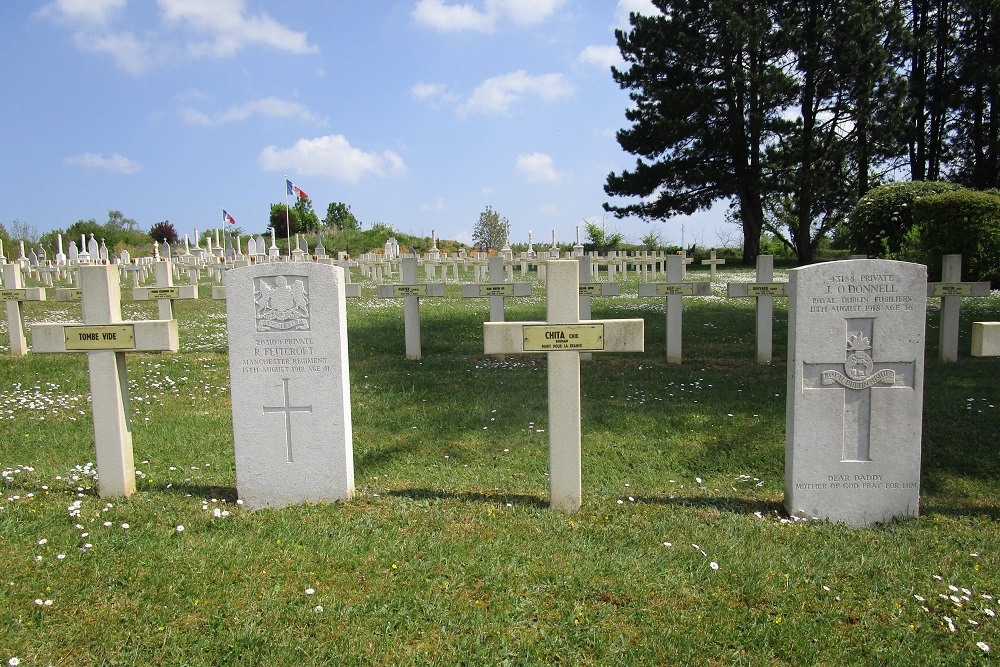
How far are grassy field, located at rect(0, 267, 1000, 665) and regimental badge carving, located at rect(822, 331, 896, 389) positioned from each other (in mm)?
891

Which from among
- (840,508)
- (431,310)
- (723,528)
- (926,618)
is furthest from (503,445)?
(431,310)

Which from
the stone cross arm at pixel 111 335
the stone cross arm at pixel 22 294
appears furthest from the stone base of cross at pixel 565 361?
the stone cross arm at pixel 22 294

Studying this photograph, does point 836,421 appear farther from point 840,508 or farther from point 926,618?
point 926,618

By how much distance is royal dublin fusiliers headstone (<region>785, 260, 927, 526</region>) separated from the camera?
4137 millimetres

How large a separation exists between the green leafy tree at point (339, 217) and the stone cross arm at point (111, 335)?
4582cm

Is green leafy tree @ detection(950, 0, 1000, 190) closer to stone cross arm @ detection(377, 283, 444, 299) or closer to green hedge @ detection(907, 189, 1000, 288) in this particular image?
green hedge @ detection(907, 189, 1000, 288)

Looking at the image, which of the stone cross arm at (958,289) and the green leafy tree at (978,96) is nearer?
the stone cross arm at (958,289)

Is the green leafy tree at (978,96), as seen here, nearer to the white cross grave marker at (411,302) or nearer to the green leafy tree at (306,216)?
the white cross grave marker at (411,302)

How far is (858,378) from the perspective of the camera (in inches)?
164

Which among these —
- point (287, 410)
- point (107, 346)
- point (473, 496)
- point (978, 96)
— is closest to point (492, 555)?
point (473, 496)

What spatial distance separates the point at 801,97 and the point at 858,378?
2772 cm

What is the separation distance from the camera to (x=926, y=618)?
3029 mm

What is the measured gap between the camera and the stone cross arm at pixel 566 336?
4.26 meters

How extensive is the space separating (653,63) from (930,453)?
84.5 ft
